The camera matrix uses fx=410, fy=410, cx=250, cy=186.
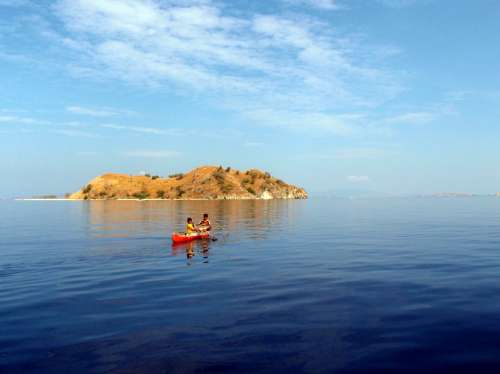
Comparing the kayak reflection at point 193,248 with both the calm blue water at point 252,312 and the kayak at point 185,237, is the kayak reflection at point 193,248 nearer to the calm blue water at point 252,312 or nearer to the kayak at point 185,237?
the kayak at point 185,237

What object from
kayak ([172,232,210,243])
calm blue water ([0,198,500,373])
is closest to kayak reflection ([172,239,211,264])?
kayak ([172,232,210,243])

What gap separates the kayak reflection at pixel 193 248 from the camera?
32469 mm

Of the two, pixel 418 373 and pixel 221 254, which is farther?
pixel 221 254

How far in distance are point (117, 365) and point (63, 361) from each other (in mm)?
1687

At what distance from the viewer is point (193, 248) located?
36438mm

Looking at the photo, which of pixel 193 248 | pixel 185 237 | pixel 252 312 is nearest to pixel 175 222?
pixel 185 237

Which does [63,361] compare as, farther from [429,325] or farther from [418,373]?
[429,325]

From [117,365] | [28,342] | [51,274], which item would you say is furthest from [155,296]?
[51,274]

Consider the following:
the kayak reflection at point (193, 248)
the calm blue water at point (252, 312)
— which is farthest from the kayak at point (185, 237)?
the calm blue water at point (252, 312)

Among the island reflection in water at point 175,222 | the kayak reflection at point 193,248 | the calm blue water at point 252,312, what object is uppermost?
the island reflection in water at point 175,222

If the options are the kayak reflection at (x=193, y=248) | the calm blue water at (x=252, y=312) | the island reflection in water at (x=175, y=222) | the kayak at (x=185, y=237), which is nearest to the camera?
the calm blue water at (x=252, y=312)

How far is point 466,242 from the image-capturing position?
126 feet

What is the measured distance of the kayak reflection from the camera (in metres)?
32.5

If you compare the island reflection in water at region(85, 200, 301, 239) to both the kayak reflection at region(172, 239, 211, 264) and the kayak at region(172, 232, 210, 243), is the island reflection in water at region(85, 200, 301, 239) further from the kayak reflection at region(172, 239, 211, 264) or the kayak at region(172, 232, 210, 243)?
the kayak reflection at region(172, 239, 211, 264)
